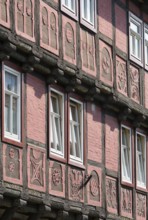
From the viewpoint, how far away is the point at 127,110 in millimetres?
28453

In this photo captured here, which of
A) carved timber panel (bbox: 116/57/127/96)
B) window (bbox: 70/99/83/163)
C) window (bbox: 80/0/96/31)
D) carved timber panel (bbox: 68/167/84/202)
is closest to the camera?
carved timber panel (bbox: 68/167/84/202)

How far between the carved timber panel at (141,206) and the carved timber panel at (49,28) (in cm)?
578

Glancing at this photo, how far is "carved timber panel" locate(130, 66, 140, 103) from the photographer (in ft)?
96.1

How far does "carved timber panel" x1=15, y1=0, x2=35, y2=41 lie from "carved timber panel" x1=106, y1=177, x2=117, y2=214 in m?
5.01

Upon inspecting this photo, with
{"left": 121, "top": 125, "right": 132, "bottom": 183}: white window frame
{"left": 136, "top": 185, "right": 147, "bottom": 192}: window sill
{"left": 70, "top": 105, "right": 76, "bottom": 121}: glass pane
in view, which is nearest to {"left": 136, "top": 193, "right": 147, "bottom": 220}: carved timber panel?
{"left": 136, "top": 185, "right": 147, "bottom": 192}: window sill

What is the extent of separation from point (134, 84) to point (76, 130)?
3877 millimetres

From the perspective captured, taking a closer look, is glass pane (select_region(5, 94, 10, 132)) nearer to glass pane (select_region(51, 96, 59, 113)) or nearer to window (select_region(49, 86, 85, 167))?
window (select_region(49, 86, 85, 167))

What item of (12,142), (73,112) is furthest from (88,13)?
(12,142)

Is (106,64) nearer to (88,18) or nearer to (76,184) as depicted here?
(88,18)

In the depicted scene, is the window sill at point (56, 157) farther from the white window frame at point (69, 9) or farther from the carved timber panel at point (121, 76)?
the carved timber panel at point (121, 76)

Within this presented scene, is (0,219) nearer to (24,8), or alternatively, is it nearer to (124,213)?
(24,8)

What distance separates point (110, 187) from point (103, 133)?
1.20 meters

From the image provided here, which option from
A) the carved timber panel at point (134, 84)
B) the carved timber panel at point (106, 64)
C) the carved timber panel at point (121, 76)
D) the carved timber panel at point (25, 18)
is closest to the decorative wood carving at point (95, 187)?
the carved timber panel at point (106, 64)

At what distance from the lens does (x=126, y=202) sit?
28.4m
